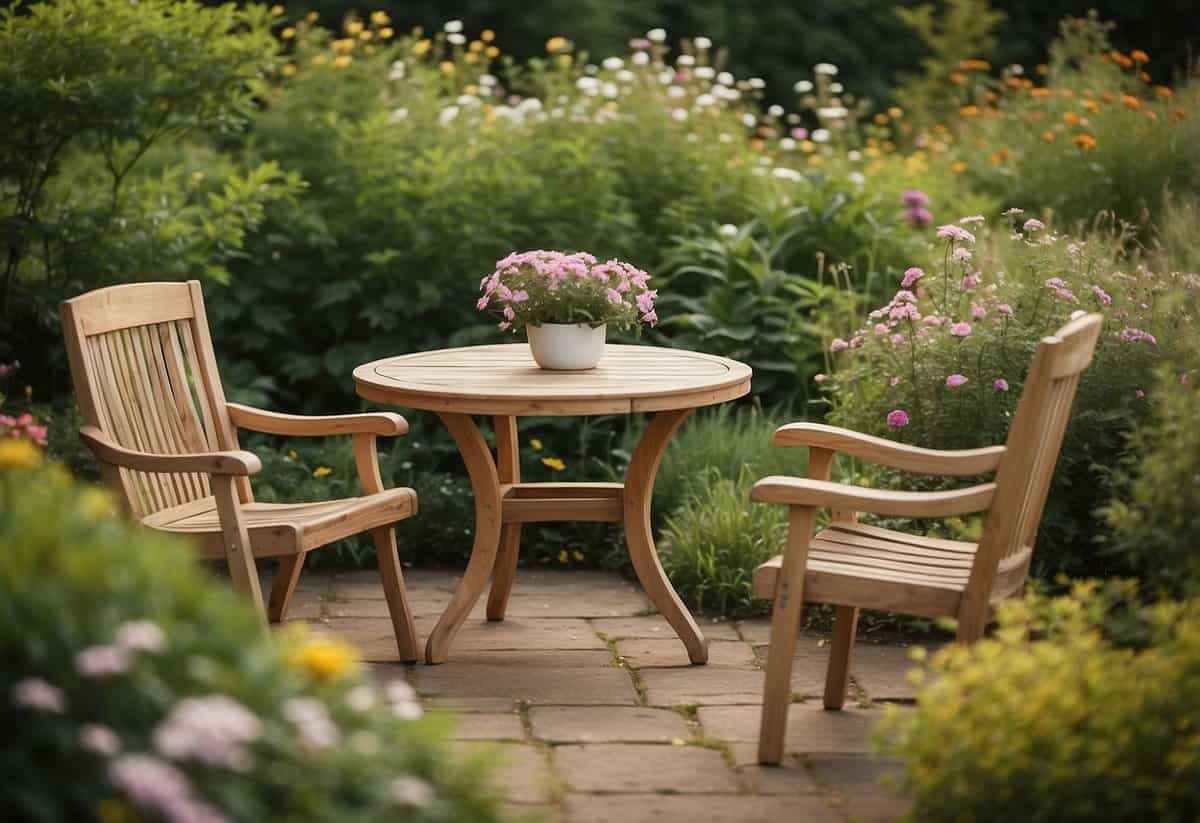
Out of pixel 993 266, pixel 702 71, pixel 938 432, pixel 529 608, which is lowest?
pixel 529 608

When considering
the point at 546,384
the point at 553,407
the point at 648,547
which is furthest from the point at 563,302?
the point at 648,547

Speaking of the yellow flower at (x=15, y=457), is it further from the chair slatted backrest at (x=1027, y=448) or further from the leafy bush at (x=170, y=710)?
the chair slatted backrest at (x=1027, y=448)

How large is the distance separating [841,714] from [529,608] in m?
1.45

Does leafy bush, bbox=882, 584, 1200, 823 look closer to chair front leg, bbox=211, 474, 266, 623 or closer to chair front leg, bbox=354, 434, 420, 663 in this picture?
chair front leg, bbox=211, 474, 266, 623

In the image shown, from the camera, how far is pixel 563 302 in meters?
4.59

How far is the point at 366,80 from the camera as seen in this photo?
734 centimetres

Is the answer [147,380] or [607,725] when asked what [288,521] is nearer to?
[147,380]

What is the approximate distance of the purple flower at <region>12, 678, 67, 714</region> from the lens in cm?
207

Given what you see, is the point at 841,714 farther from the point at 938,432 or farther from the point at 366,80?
the point at 366,80

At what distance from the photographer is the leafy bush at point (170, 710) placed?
81.2 inches

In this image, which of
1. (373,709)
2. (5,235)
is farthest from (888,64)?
(373,709)

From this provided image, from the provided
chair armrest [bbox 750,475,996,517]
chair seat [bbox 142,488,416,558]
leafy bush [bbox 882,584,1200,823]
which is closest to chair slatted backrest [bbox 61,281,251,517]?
chair seat [bbox 142,488,416,558]

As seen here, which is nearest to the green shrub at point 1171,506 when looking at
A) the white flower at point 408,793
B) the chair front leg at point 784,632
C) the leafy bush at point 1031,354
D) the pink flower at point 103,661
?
the chair front leg at point 784,632

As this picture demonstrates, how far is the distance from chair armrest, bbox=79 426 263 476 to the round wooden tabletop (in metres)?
0.53
